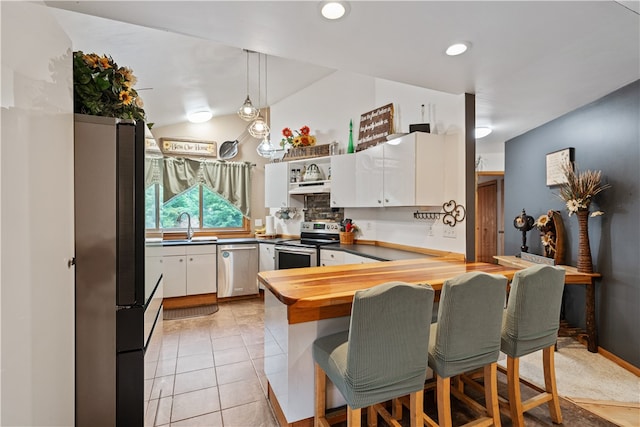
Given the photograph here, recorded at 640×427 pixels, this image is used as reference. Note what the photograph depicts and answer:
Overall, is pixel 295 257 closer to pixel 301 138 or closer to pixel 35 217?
pixel 301 138

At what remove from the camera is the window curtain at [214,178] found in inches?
180

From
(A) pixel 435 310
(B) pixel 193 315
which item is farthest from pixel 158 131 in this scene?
(A) pixel 435 310

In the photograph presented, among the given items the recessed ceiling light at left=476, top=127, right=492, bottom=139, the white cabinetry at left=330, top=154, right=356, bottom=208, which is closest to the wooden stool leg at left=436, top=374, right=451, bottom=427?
the white cabinetry at left=330, top=154, right=356, bottom=208

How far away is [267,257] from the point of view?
14.8 ft

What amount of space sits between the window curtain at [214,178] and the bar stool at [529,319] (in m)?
4.14

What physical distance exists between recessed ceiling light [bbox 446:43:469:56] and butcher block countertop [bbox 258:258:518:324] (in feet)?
4.92

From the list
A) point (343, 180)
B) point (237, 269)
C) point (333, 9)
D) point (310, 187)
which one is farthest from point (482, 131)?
point (237, 269)

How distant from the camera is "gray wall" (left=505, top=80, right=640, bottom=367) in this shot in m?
2.49

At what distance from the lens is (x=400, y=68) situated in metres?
2.25

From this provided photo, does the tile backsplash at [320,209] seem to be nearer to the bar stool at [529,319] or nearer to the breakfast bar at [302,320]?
the breakfast bar at [302,320]

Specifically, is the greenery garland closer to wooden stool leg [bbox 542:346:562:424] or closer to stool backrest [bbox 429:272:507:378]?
stool backrest [bbox 429:272:507:378]

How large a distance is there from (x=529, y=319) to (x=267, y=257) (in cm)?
344

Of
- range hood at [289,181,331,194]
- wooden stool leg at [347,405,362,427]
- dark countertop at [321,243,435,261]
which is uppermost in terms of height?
range hood at [289,181,331,194]

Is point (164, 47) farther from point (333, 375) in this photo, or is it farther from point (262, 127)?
point (333, 375)
